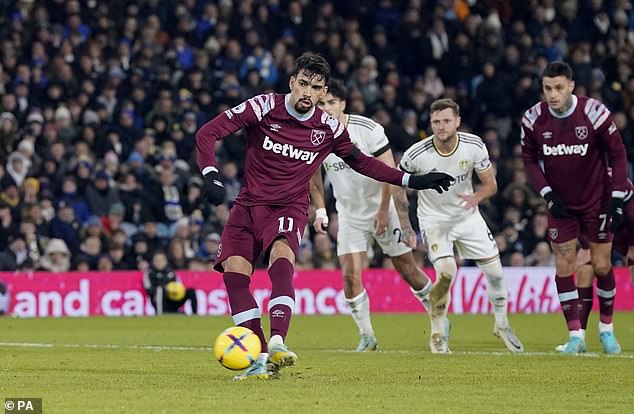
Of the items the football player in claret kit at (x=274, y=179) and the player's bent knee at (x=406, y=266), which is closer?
the football player in claret kit at (x=274, y=179)

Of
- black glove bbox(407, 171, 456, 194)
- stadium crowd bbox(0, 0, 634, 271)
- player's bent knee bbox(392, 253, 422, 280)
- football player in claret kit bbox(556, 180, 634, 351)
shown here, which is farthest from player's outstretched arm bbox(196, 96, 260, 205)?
stadium crowd bbox(0, 0, 634, 271)

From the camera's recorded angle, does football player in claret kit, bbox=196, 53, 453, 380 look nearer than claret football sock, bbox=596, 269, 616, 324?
Yes

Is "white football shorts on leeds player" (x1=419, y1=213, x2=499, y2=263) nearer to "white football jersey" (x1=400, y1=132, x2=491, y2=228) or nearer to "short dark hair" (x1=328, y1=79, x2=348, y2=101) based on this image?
"white football jersey" (x1=400, y1=132, x2=491, y2=228)

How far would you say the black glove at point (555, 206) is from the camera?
13141 mm

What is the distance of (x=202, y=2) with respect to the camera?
88.9 ft

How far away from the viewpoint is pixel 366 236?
1404cm

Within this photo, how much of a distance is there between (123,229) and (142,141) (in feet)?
5.71

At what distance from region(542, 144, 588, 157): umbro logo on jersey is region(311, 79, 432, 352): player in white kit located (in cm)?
155

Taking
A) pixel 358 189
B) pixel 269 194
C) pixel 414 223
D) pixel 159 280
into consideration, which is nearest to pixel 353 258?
pixel 358 189

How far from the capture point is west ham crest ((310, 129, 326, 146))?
1038 centimetres

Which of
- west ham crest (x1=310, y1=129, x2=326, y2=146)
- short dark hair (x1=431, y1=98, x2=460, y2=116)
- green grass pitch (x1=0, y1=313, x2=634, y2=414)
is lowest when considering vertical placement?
green grass pitch (x1=0, y1=313, x2=634, y2=414)

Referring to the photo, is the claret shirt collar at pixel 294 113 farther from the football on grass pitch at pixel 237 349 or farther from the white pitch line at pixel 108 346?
the white pitch line at pixel 108 346

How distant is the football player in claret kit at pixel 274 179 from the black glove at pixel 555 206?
9.84 feet

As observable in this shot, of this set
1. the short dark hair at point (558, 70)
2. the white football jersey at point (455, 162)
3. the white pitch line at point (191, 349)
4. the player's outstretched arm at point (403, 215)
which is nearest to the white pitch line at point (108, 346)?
the white pitch line at point (191, 349)
